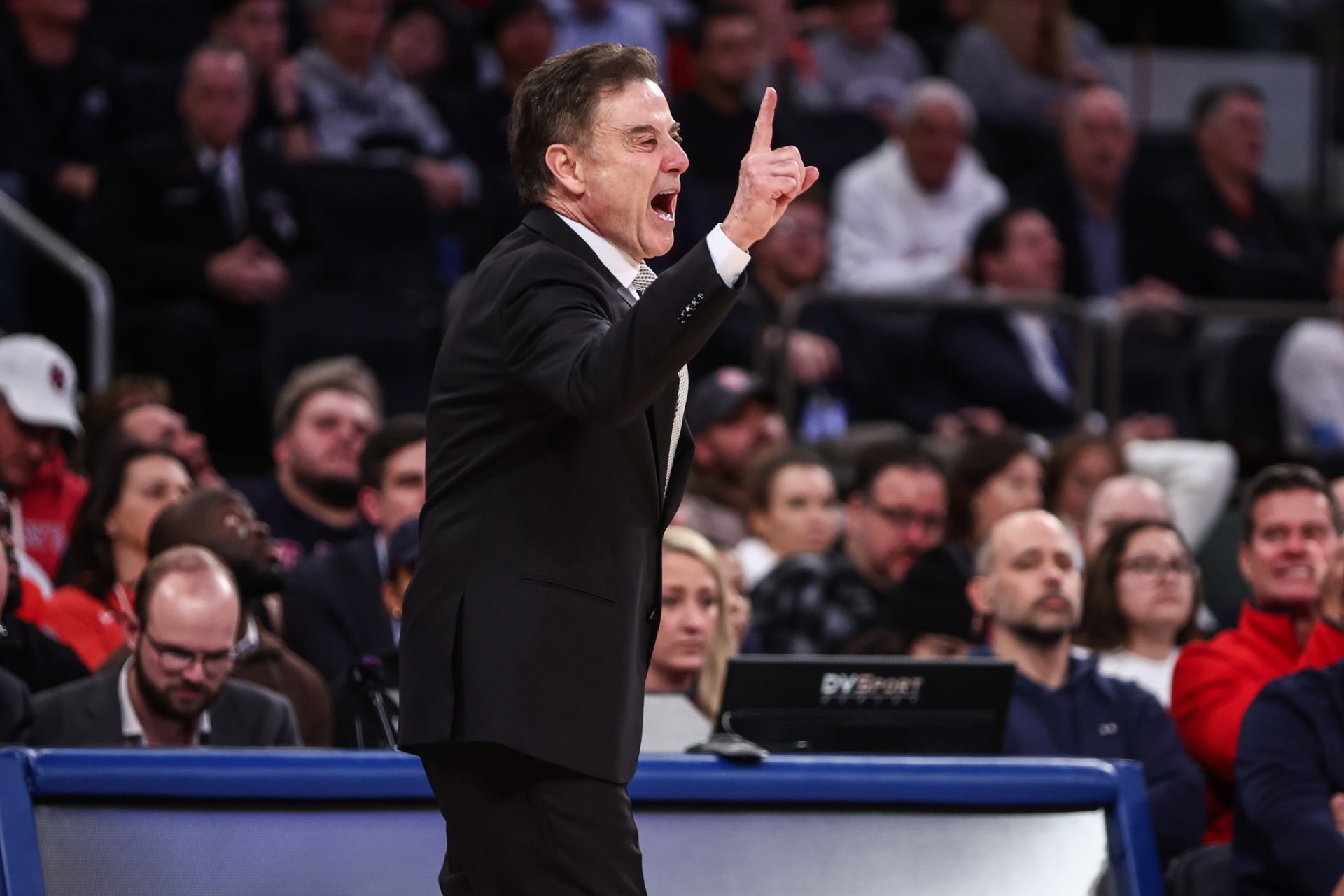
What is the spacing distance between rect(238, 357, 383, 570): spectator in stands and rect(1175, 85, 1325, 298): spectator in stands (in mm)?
4094

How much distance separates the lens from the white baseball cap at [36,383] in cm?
578

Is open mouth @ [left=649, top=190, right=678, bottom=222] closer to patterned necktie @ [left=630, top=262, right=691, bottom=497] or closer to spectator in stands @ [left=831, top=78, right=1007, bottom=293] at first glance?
patterned necktie @ [left=630, top=262, right=691, bottom=497]

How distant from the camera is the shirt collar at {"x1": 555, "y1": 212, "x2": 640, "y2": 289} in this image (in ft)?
7.55

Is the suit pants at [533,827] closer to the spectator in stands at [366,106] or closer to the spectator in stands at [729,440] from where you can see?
the spectator in stands at [729,440]

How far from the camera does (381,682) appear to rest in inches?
142

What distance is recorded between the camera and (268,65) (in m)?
8.20

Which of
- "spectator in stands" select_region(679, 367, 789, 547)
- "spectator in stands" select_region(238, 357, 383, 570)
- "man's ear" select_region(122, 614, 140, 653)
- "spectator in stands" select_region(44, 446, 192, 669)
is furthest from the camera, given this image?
"spectator in stands" select_region(679, 367, 789, 547)

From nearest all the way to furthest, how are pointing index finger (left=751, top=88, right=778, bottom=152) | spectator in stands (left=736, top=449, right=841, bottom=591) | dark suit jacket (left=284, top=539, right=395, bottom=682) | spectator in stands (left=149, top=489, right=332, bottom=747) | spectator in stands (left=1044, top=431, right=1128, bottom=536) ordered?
1. pointing index finger (left=751, top=88, right=778, bottom=152)
2. spectator in stands (left=149, top=489, right=332, bottom=747)
3. dark suit jacket (left=284, top=539, right=395, bottom=682)
4. spectator in stands (left=736, top=449, right=841, bottom=591)
5. spectator in stands (left=1044, top=431, right=1128, bottom=536)

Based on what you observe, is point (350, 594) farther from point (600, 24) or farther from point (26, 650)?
point (600, 24)

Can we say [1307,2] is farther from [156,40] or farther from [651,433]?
[651,433]

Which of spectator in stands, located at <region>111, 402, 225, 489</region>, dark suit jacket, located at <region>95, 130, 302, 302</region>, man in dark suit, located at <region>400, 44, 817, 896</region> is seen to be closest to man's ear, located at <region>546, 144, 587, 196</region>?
man in dark suit, located at <region>400, 44, 817, 896</region>

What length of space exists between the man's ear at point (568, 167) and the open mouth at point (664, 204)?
0.08m

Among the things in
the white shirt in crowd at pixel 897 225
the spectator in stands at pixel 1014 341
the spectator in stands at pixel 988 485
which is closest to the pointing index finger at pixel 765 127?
the spectator in stands at pixel 988 485

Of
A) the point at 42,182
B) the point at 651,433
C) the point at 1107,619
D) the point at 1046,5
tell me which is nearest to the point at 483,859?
the point at 651,433
